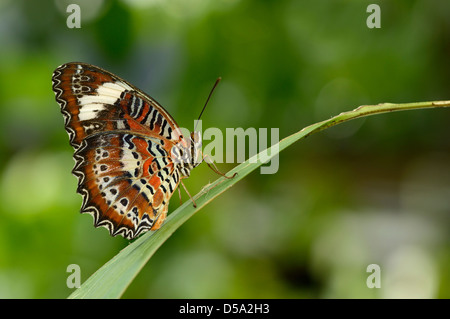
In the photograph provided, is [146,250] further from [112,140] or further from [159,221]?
[112,140]

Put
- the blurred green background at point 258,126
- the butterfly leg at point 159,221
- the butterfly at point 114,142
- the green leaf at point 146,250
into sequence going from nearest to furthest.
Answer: the green leaf at point 146,250
the butterfly leg at point 159,221
the butterfly at point 114,142
the blurred green background at point 258,126

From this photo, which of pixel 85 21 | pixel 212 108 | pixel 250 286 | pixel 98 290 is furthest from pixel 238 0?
pixel 98 290

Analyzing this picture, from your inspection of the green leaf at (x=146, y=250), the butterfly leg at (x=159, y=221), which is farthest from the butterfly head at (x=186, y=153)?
the green leaf at (x=146, y=250)

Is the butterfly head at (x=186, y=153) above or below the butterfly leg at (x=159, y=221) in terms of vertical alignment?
above

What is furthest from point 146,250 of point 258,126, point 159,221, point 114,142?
point 258,126

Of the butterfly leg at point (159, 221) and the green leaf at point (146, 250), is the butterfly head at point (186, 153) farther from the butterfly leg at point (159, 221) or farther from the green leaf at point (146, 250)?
the green leaf at point (146, 250)

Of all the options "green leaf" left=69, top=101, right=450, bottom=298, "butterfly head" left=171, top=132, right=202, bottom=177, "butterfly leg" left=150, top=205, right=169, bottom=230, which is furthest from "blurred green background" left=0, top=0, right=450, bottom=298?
"green leaf" left=69, top=101, right=450, bottom=298
